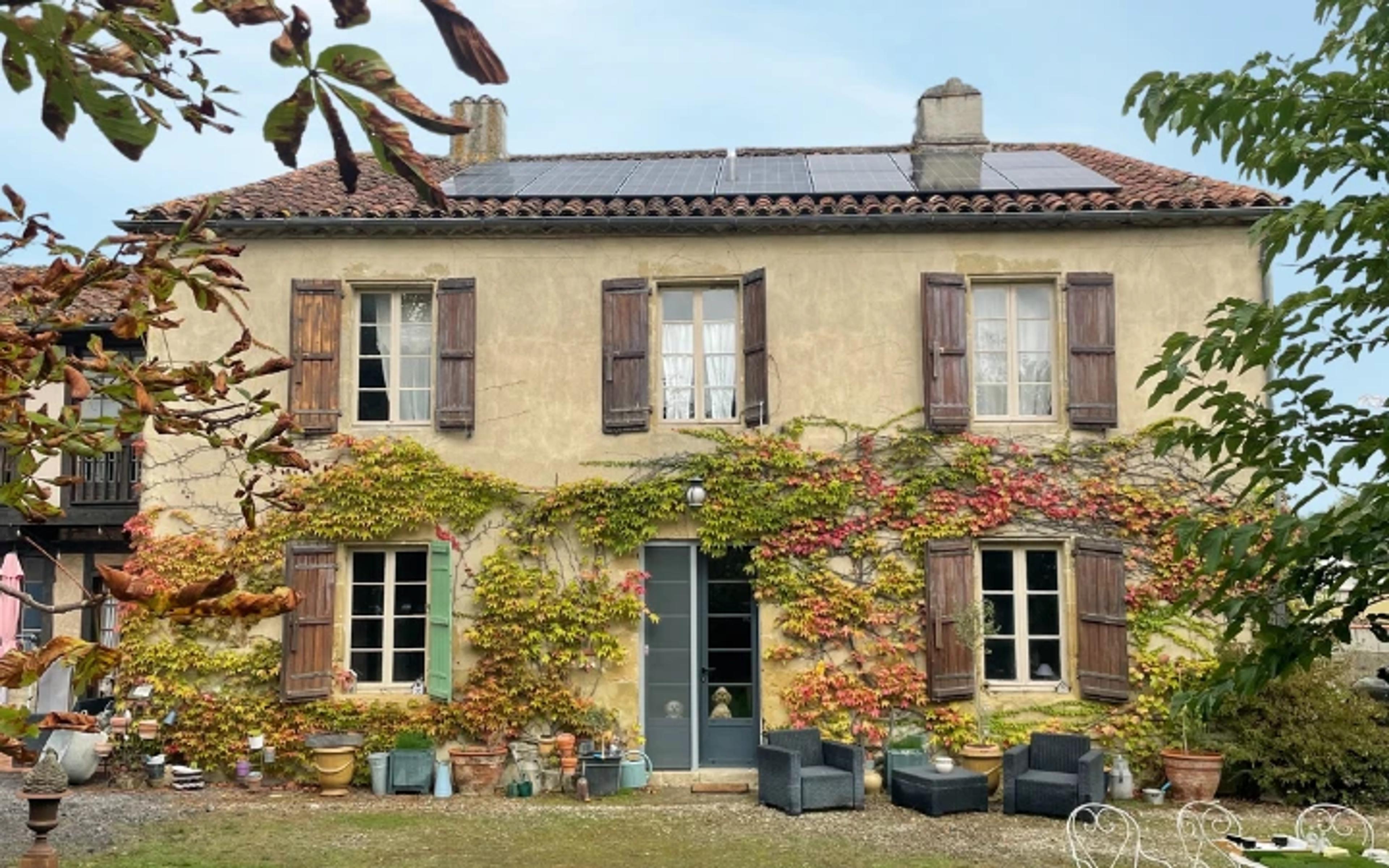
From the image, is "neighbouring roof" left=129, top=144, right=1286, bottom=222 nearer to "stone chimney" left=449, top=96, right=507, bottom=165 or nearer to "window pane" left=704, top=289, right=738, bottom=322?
"window pane" left=704, top=289, right=738, bottom=322

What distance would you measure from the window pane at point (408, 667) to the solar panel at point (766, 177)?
603cm

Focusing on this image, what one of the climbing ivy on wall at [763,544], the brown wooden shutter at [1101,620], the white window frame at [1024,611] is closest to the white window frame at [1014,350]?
the climbing ivy on wall at [763,544]

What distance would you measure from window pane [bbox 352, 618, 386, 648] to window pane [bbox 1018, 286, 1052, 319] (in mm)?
7692

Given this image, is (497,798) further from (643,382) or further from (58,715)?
(58,715)

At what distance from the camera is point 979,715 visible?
39.0ft

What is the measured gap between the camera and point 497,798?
11578 mm

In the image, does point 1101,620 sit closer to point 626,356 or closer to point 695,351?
point 695,351

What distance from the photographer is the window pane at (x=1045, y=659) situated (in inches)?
478

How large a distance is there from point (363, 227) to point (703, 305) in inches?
149

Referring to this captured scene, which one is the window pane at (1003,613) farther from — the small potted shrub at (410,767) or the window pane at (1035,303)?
the small potted shrub at (410,767)

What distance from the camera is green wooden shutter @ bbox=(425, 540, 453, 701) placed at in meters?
12.0

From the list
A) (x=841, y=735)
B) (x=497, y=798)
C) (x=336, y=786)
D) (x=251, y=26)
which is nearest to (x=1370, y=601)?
(x=251, y=26)

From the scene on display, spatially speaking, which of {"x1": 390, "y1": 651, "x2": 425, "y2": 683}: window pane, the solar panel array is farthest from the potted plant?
{"x1": 390, "y1": 651, "x2": 425, "y2": 683}: window pane

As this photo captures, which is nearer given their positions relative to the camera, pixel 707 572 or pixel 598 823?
pixel 598 823
